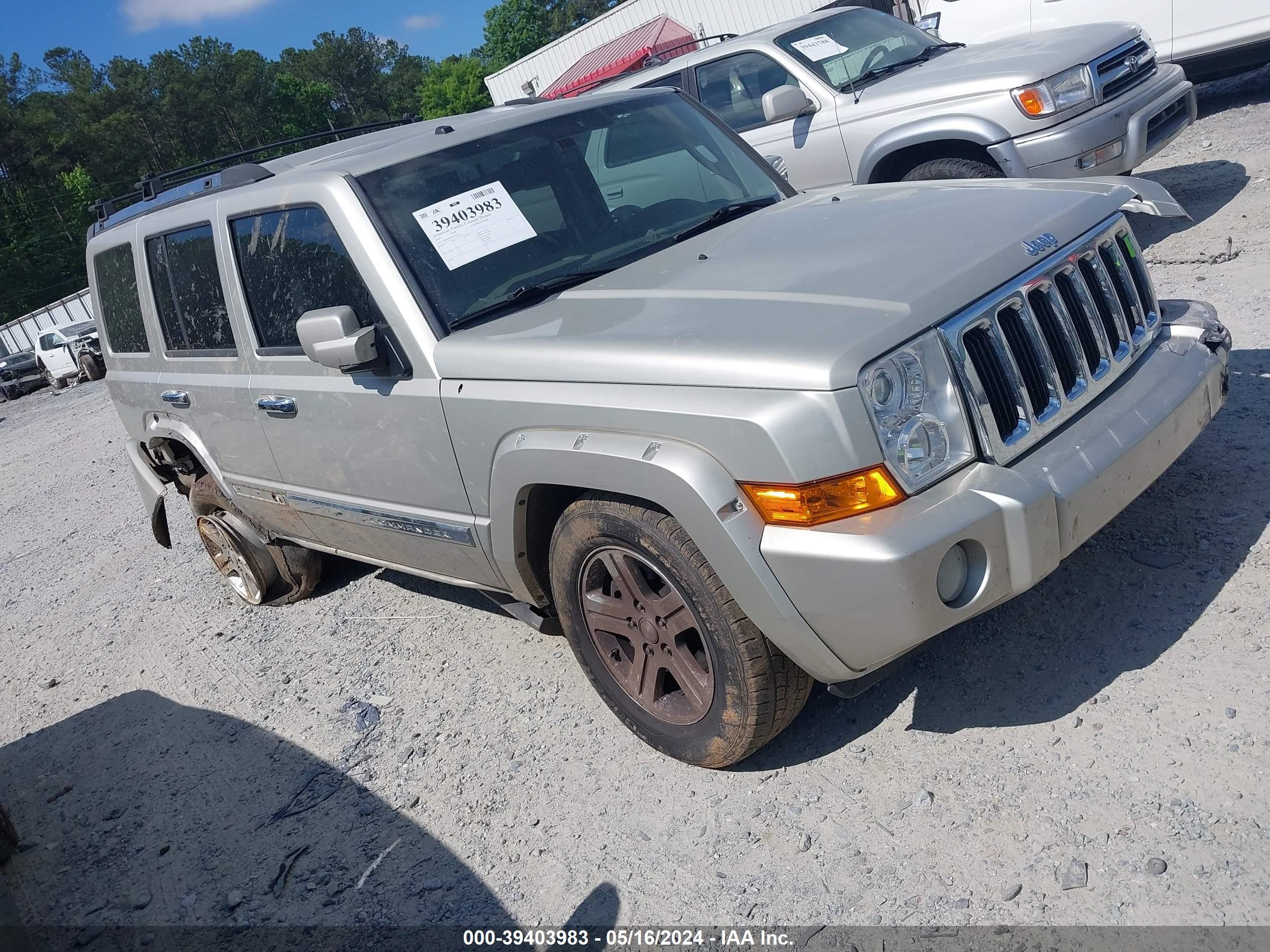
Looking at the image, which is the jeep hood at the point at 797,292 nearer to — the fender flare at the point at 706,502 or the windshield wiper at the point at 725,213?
the windshield wiper at the point at 725,213

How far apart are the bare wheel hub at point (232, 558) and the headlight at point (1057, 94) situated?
518 centimetres

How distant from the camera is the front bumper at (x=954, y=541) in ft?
7.91

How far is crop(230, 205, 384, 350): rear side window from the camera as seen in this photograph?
3539 mm

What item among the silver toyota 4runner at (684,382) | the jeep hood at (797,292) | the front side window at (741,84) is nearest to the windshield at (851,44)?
the front side window at (741,84)

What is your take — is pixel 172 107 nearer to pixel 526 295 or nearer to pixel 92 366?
pixel 92 366

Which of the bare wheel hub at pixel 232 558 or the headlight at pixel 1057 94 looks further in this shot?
the headlight at pixel 1057 94

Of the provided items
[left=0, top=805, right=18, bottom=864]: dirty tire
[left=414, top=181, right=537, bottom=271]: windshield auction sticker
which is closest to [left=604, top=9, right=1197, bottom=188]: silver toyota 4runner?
[left=414, top=181, right=537, bottom=271]: windshield auction sticker

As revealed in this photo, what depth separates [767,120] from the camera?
7.07m

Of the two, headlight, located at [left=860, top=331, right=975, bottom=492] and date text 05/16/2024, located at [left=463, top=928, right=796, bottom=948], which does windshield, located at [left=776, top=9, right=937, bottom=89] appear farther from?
date text 05/16/2024, located at [left=463, top=928, right=796, bottom=948]

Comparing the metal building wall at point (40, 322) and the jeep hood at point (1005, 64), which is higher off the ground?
the jeep hood at point (1005, 64)

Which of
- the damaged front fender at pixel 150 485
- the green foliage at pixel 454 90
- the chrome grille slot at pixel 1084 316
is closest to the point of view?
the chrome grille slot at pixel 1084 316

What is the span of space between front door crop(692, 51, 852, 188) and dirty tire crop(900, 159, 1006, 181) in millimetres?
550

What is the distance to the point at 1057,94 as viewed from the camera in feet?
20.4

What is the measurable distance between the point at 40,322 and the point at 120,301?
3534cm
